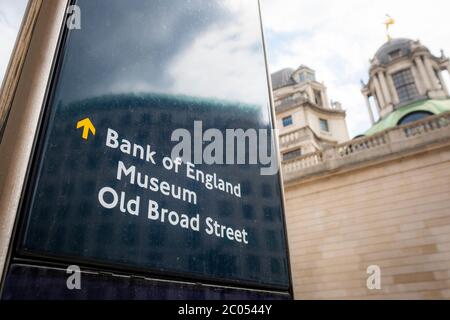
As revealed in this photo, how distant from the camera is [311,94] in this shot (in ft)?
130

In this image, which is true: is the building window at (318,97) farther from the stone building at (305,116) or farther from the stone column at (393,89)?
the stone column at (393,89)

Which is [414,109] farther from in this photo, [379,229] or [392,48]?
[379,229]

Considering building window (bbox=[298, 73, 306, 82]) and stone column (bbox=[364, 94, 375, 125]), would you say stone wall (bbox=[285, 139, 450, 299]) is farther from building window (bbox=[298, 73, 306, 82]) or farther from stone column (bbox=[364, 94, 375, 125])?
stone column (bbox=[364, 94, 375, 125])

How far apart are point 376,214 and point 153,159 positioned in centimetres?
1143

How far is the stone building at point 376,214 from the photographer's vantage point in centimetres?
1016

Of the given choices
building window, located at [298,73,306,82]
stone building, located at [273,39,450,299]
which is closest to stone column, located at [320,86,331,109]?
building window, located at [298,73,306,82]

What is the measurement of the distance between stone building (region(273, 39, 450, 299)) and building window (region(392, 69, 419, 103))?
28128 millimetres

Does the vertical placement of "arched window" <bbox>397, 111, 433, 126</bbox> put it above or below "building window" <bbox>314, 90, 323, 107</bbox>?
below

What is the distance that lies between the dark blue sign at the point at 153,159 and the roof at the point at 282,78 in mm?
41224

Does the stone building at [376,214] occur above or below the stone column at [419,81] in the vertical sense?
below

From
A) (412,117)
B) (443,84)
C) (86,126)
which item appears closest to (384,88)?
(443,84)

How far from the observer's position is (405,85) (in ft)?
123

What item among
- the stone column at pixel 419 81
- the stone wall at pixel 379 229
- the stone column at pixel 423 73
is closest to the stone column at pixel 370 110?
the stone column at pixel 419 81

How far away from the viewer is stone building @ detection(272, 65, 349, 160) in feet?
98.1
